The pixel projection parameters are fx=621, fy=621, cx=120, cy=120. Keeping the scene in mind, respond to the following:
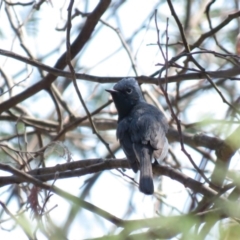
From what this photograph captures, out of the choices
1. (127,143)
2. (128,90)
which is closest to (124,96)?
(128,90)

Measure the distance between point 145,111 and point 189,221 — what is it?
360 centimetres

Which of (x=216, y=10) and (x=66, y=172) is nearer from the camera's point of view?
(x=66, y=172)

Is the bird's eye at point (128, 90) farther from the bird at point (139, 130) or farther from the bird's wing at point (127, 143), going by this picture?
the bird's wing at point (127, 143)

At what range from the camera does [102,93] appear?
848 cm

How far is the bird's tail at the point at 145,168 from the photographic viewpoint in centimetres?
442

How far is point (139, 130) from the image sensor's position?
18.2 feet

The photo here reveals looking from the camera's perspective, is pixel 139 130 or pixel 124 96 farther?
pixel 124 96

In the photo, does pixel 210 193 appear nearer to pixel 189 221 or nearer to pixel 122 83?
pixel 189 221

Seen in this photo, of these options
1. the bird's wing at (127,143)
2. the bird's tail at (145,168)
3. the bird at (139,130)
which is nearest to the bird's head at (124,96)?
the bird at (139,130)

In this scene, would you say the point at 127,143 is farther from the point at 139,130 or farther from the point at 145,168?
the point at 145,168

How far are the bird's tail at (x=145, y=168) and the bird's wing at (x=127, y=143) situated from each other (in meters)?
0.04

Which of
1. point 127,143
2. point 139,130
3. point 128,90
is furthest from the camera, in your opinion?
point 128,90

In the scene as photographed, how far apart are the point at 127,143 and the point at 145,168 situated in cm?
62

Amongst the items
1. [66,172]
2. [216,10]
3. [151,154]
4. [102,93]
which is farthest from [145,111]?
[216,10]
